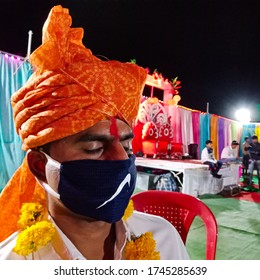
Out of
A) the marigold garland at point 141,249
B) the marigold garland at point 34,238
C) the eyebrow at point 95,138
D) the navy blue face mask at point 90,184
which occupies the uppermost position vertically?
the eyebrow at point 95,138

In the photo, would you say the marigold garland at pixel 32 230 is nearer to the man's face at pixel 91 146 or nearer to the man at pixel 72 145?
the man at pixel 72 145

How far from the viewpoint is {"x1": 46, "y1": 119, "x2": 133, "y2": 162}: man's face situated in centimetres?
86

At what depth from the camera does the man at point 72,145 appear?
2.73 feet

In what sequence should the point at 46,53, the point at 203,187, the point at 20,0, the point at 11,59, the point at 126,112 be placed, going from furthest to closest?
the point at 203,187 → the point at 11,59 → the point at 20,0 → the point at 126,112 → the point at 46,53

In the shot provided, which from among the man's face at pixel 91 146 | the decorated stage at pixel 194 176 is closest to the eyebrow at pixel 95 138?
the man's face at pixel 91 146

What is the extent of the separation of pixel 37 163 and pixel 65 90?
0.26m

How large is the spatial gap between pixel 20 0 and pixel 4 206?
1.28 meters

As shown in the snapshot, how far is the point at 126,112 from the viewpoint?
3.07 feet

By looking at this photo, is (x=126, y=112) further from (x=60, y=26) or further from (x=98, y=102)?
(x=60, y=26)

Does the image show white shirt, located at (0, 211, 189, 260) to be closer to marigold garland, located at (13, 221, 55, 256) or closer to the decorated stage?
marigold garland, located at (13, 221, 55, 256)

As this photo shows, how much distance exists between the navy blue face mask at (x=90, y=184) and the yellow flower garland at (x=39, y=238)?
11 centimetres

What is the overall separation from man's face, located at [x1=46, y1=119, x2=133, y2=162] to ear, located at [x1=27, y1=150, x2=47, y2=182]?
0.13 feet

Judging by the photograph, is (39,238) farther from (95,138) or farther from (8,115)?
(8,115)
